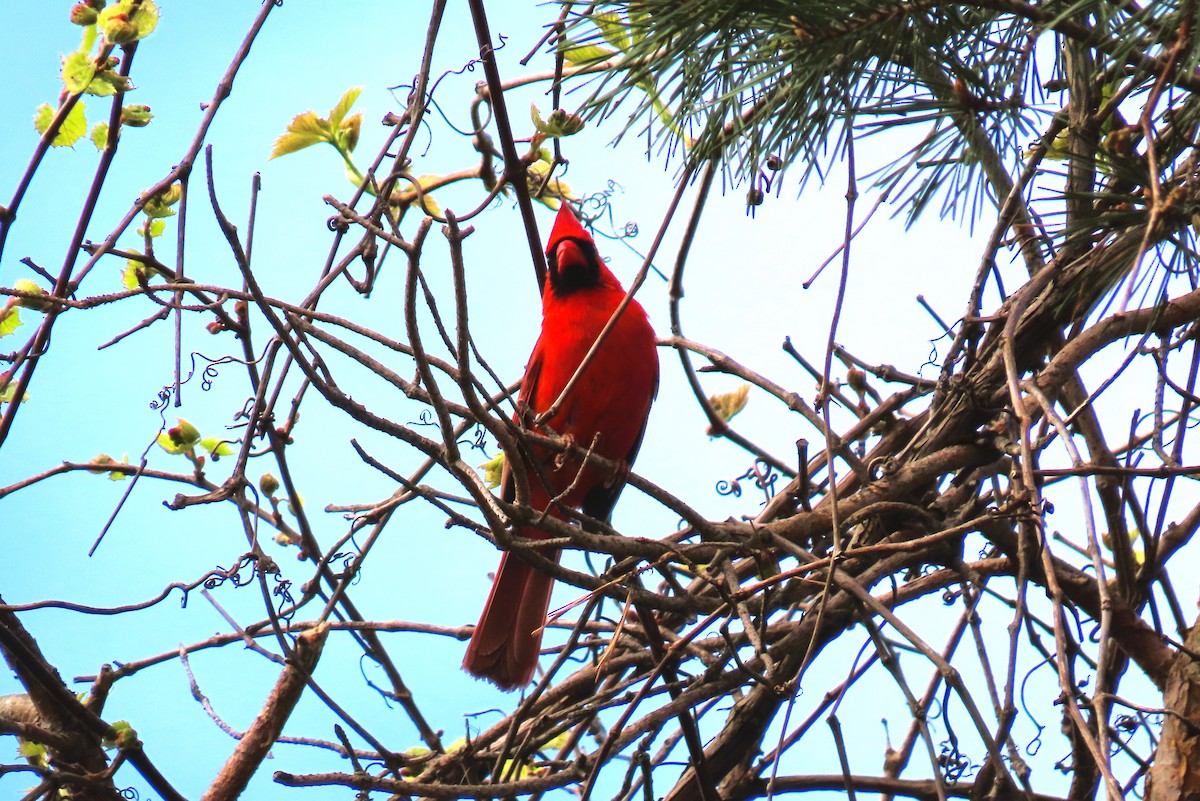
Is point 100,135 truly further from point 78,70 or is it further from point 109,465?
point 109,465

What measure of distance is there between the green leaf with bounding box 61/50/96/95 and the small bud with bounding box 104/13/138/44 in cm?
6

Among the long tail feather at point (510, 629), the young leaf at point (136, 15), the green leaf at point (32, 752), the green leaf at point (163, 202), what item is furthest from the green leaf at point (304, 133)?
the green leaf at point (32, 752)

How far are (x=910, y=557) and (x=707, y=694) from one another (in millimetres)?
467

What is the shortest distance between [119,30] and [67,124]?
0.97 feet

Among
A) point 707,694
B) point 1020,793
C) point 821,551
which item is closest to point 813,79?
point 821,551

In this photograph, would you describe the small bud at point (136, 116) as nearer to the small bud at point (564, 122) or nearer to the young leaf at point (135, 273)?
the young leaf at point (135, 273)

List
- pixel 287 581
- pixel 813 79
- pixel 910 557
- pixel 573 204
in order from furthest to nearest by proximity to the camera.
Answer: pixel 573 204
pixel 287 581
pixel 910 557
pixel 813 79

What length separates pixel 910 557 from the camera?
75.4 inches

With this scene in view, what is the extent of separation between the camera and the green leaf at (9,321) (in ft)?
7.00

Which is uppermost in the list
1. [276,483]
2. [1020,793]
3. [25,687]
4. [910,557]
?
[276,483]

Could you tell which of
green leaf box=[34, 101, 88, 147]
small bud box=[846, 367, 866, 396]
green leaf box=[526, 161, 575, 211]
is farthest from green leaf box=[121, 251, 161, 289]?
small bud box=[846, 367, 866, 396]

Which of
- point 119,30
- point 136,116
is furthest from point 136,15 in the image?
point 136,116

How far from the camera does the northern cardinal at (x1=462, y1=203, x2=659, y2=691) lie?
2.69 m

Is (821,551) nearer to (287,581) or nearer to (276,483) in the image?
(287,581)
